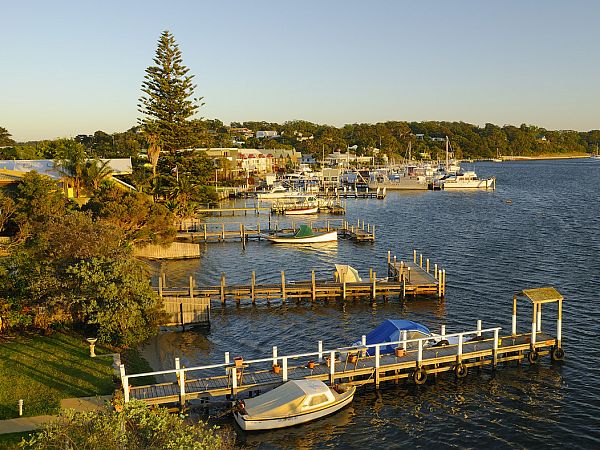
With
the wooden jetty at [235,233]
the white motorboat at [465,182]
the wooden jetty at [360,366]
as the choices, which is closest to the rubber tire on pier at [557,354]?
the wooden jetty at [360,366]

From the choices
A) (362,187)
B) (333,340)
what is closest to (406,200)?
(362,187)

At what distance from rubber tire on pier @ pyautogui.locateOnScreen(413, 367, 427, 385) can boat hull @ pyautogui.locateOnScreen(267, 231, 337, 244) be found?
3553cm

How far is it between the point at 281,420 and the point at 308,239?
39.6m

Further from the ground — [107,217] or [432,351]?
[107,217]

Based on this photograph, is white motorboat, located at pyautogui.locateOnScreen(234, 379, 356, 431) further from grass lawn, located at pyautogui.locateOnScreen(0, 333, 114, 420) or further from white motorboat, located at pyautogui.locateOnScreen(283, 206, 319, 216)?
white motorboat, located at pyautogui.locateOnScreen(283, 206, 319, 216)

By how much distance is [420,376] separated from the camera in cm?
2584

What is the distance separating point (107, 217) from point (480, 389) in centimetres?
3425

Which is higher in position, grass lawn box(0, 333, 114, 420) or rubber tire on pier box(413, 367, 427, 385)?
grass lawn box(0, 333, 114, 420)

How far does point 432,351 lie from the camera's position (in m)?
27.0

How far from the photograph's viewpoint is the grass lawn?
20578 mm

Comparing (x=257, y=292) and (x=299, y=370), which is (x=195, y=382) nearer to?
(x=299, y=370)

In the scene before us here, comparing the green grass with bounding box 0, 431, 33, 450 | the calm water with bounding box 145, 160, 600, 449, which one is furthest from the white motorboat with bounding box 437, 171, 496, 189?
the green grass with bounding box 0, 431, 33, 450

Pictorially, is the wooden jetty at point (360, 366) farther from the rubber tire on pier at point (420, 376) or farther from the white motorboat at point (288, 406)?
the white motorboat at point (288, 406)

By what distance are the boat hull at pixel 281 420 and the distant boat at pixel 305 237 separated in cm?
3806
